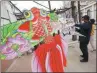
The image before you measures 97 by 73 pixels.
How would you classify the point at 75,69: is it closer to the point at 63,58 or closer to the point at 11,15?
the point at 63,58

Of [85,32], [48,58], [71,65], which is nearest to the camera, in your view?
[48,58]

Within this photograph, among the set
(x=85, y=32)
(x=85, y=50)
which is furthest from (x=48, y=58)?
(x=85, y=50)

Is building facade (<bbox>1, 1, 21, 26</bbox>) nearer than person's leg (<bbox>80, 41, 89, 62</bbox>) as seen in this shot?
Yes

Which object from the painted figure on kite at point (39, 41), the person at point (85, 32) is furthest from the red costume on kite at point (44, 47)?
the person at point (85, 32)

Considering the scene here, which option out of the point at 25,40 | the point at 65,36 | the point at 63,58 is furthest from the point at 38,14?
the point at 63,58

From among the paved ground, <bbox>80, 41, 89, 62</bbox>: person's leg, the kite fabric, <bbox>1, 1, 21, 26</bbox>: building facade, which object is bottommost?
the paved ground

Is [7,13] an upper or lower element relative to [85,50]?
upper

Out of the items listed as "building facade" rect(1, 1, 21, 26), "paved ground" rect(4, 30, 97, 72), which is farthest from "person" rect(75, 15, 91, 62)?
"building facade" rect(1, 1, 21, 26)

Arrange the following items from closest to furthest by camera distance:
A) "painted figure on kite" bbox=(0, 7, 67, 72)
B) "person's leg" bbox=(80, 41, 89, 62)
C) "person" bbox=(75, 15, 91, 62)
Result: "painted figure on kite" bbox=(0, 7, 67, 72), "person" bbox=(75, 15, 91, 62), "person's leg" bbox=(80, 41, 89, 62)

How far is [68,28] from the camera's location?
2.12 meters

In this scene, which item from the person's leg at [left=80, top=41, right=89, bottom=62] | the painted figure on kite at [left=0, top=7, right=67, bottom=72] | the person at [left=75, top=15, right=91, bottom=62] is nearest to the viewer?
the painted figure on kite at [left=0, top=7, right=67, bottom=72]

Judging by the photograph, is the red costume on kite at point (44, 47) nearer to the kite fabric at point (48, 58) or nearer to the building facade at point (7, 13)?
the kite fabric at point (48, 58)

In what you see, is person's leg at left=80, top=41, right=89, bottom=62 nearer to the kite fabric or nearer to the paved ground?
the paved ground

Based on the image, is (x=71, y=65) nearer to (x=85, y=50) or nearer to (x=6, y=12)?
(x=85, y=50)
